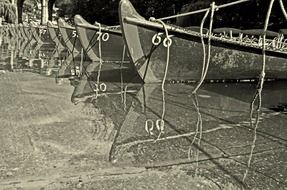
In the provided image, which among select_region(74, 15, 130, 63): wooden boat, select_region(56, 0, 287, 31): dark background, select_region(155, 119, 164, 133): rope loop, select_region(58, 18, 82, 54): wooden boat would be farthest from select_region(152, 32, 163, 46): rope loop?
select_region(56, 0, 287, 31): dark background

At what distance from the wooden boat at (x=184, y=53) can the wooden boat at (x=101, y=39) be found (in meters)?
3.37

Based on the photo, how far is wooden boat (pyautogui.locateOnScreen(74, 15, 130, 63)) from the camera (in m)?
11.5

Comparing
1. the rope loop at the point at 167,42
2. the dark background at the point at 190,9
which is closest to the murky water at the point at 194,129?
the rope loop at the point at 167,42

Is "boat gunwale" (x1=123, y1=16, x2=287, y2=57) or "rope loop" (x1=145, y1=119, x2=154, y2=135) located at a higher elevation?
"boat gunwale" (x1=123, y1=16, x2=287, y2=57)

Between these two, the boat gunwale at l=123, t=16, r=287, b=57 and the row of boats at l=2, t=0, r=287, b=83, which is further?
the row of boats at l=2, t=0, r=287, b=83

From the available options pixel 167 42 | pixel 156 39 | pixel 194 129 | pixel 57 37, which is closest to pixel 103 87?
pixel 156 39

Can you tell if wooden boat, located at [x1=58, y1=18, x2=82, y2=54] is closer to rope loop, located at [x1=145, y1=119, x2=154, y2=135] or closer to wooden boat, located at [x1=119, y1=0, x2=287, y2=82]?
wooden boat, located at [x1=119, y1=0, x2=287, y2=82]

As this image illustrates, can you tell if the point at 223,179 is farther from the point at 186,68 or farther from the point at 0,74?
the point at 0,74

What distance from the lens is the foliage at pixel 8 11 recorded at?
40562 millimetres

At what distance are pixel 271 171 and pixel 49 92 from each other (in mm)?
4468

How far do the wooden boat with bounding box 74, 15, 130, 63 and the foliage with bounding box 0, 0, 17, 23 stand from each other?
30.7 meters

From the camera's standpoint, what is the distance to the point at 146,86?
25.7 feet

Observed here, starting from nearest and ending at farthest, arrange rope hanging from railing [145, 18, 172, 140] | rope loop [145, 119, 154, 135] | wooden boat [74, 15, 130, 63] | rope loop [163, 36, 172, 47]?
rope loop [145, 119, 154, 135] < rope hanging from railing [145, 18, 172, 140] < rope loop [163, 36, 172, 47] < wooden boat [74, 15, 130, 63]

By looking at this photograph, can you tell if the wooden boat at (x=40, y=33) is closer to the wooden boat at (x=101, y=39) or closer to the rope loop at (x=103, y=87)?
the wooden boat at (x=101, y=39)
